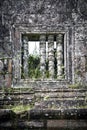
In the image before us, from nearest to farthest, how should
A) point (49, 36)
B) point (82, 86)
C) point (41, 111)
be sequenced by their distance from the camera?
point (41, 111), point (82, 86), point (49, 36)

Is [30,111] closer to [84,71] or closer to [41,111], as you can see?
[41,111]

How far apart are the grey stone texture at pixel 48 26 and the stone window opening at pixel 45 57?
0.14 metres

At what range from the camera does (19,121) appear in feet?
16.9

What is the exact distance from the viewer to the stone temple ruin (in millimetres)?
8828

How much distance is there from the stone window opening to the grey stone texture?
145 millimetres

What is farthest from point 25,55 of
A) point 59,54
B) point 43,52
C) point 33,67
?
point 59,54

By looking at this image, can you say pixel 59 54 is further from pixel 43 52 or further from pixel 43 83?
pixel 43 83

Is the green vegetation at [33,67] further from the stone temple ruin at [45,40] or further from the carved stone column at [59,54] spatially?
the carved stone column at [59,54]

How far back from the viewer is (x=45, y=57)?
921cm

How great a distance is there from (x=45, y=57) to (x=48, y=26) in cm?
85

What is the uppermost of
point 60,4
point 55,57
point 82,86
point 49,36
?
point 60,4

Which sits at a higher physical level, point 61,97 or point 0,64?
point 0,64

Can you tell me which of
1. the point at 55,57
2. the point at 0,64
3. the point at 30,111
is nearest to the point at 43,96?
the point at 0,64

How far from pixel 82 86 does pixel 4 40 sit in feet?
7.82
